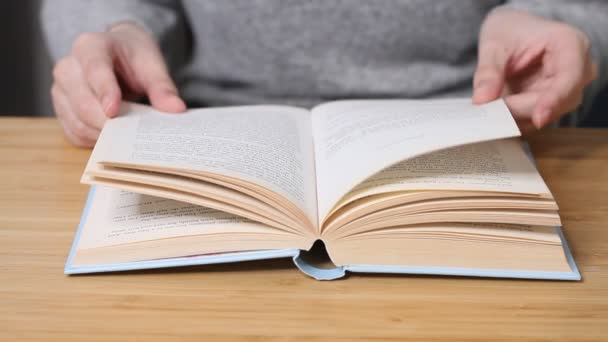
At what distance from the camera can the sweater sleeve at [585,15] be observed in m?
0.98

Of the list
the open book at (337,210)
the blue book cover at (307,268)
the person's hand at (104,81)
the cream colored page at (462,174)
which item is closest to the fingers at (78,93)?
the person's hand at (104,81)

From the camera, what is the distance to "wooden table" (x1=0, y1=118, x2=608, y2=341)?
55 cm

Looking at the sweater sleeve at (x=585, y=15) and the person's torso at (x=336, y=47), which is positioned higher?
the sweater sleeve at (x=585, y=15)

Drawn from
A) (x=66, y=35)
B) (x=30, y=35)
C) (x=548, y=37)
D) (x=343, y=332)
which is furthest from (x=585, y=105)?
(x=30, y=35)

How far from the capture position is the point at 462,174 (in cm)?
65

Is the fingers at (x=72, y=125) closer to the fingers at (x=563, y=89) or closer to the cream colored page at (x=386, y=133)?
the cream colored page at (x=386, y=133)

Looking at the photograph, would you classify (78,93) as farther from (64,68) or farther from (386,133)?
(386,133)

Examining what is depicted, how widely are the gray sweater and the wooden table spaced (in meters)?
0.44

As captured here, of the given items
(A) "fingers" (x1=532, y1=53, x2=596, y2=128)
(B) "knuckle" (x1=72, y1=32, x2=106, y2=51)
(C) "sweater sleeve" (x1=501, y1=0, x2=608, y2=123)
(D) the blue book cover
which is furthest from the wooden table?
(C) "sweater sleeve" (x1=501, y1=0, x2=608, y2=123)

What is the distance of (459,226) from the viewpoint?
0.63 meters

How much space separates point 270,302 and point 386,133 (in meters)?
0.21

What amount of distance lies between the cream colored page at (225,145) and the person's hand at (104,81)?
0.03 meters

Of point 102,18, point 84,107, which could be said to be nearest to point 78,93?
point 84,107

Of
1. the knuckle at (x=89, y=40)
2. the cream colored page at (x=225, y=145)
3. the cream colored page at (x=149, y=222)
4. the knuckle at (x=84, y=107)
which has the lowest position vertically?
the cream colored page at (x=149, y=222)
